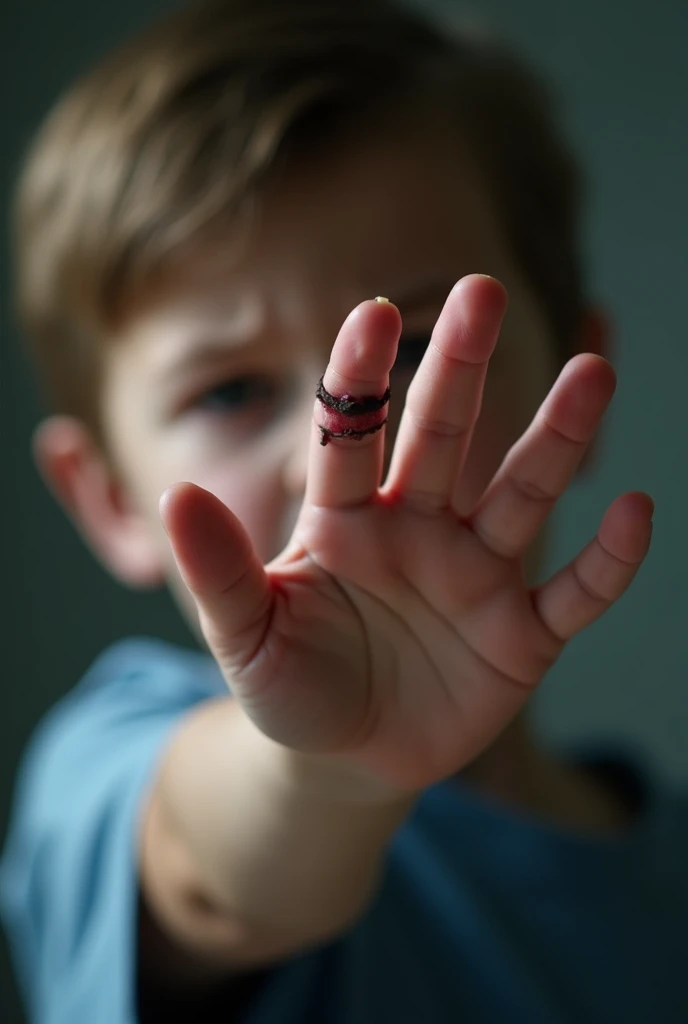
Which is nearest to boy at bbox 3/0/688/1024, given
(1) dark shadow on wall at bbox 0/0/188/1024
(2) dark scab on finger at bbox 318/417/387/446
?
(2) dark scab on finger at bbox 318/417/387/446

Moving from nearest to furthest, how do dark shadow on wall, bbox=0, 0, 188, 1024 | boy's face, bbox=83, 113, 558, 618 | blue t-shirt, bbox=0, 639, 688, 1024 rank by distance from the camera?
1. boy's face, bbox=83, 113, 558, 618
2. blue t-shirt, bbox=0, 639, 688, 1024
3. dark shadow on wall, bbox=0, 0, 188, 1024

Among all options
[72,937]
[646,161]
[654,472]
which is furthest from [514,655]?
[646,161]

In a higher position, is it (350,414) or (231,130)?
(231,130)

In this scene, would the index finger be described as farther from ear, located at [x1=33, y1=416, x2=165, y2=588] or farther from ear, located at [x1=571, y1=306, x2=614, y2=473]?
ear, located at [x1=33, y1=416, x2=165, y2=588]

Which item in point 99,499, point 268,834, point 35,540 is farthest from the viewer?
point 35,540

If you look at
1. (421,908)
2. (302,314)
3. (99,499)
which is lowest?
(421,908)

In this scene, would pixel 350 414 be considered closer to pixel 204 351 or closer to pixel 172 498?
pixel 172 498

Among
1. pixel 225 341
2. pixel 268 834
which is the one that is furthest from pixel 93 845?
pixel 225 341
